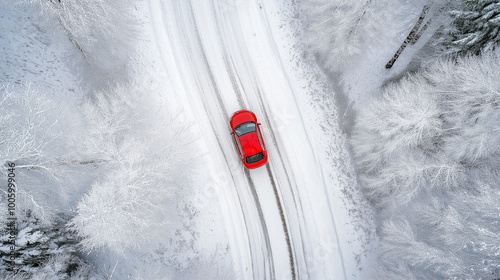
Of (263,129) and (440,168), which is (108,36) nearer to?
(263,129)

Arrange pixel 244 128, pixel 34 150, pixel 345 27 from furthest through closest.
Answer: pixel 244 128
pixel 345 27
pixel 34 150

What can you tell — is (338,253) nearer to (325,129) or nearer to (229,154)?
(325,129)

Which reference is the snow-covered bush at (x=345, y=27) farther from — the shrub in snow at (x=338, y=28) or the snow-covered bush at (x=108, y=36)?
the snow-covered bush at (x=108, y=36)

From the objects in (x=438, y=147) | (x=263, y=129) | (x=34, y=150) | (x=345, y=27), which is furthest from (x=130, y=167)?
(x=438, y=147)

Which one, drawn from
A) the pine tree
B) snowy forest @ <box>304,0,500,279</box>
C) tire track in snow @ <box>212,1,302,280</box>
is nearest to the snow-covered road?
tire track in snow @ <box>212,1,302,280</box>

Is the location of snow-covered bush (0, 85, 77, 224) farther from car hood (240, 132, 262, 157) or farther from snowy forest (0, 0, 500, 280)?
car hood (240, 132, 262, 157)
